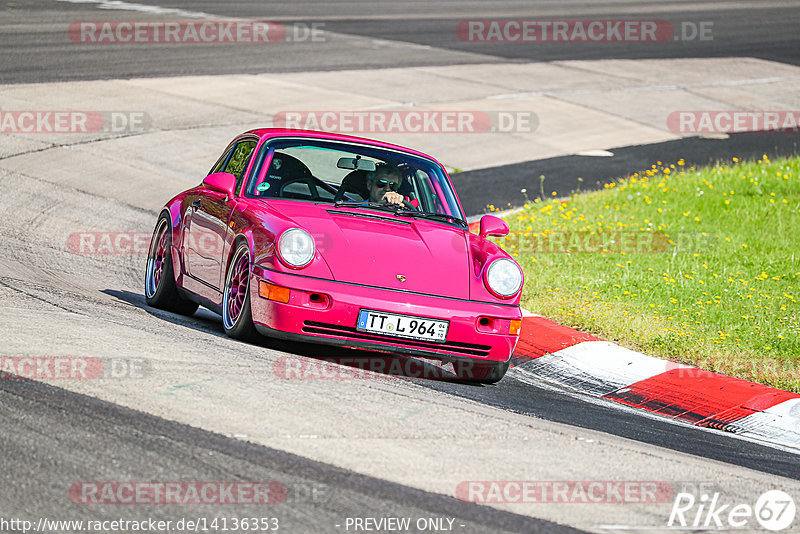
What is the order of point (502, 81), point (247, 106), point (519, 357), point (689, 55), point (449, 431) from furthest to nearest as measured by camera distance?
point (689, 55)
point (502, 81)
point (247, 106)
point (519, 357)
point (449, 431)

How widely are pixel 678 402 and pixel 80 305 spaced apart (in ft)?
13.3

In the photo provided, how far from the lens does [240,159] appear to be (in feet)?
26.1

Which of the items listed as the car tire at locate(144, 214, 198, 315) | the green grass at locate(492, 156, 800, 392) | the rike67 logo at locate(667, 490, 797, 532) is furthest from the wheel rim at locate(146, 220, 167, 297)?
the rike67 logo at locate(667, 490, 797, 532)

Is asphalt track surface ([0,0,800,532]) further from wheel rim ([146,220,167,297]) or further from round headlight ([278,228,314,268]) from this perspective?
round headlight ([278,228,314,268])

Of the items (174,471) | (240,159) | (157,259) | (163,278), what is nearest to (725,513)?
(174,471)

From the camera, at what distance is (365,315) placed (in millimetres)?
6320

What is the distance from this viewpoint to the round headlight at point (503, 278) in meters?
6.77

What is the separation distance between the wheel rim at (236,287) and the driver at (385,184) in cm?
118

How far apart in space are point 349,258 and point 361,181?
1.24 metres

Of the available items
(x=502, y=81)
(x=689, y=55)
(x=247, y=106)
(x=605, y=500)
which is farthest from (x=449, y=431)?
(x=689, y=55)

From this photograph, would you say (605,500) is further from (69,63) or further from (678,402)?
(69,63)

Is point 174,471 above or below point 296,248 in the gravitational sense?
below

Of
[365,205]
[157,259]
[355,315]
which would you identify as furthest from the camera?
[157,259]

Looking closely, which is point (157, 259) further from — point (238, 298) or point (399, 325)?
point (399, 325)
